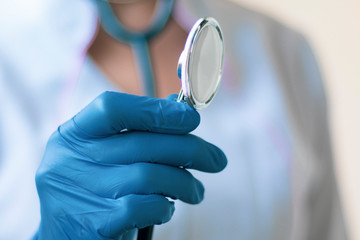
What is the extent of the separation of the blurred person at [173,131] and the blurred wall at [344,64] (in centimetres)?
37

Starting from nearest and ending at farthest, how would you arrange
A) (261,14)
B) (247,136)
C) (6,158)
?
1. (6,158)
2. (247,136)
3. (261,14)

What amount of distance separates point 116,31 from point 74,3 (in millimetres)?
102

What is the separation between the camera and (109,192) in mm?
604

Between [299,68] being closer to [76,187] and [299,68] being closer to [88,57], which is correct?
[88,57]

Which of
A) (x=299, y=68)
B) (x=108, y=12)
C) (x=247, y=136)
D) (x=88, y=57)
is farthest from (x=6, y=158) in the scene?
(x=299, y=68)

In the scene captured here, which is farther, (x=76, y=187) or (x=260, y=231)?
(x=260, y=231)

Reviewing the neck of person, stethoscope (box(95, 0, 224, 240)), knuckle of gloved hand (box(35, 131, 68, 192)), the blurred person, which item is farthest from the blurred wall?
knuckle of gloved hand (box(35, 131, 68, 192))

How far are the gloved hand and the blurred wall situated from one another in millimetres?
883

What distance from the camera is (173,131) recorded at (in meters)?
0.61

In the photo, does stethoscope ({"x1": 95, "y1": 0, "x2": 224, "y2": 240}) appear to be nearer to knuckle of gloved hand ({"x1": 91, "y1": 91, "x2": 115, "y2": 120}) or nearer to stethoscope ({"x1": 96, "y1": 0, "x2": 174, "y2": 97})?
knuckle of gloved hand ({"x1": 91, "y1": 91, "x2": 115, "y2": 120})

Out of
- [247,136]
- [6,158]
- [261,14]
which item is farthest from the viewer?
[261,14]

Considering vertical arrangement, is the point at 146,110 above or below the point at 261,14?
below

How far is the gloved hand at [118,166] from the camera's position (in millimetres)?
586

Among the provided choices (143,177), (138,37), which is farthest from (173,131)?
(138,37)
